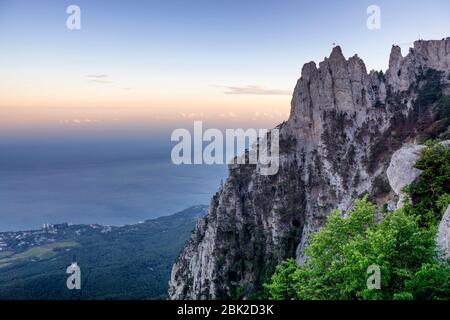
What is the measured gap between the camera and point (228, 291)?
5797 cm

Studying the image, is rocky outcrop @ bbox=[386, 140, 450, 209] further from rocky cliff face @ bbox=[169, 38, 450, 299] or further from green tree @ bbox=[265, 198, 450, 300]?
rocky cliff face @ bbox=[169, 38, 450, 299]

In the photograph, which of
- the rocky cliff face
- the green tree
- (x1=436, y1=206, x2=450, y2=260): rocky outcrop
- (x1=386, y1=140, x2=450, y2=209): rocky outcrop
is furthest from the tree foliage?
the rocky cliff face

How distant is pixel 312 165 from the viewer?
195 ft

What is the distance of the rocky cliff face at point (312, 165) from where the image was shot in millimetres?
55312

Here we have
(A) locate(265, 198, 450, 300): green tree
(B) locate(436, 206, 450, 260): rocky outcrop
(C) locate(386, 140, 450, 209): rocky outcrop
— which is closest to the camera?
(A) locate(265, 198, 450, 300): green tree

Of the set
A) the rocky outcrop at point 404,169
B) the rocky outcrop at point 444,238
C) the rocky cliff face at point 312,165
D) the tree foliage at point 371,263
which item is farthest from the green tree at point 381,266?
the rocky cliff face at point 312,165

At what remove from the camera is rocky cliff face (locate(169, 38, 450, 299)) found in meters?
55.3

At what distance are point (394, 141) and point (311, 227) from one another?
15001mm

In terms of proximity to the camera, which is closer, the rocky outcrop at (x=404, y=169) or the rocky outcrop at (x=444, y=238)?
the rocky outcrop at (x=444, y=238)

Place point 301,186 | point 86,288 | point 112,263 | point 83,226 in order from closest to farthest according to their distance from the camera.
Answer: point 301,186 → point 86,288 → point 112,263 → point 83,226

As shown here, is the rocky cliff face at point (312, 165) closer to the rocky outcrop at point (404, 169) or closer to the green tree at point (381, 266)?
the rocky outcrop at point (404, 169)
